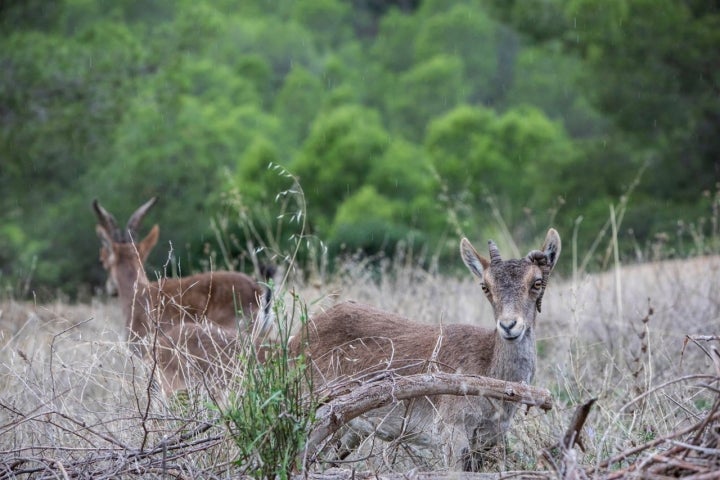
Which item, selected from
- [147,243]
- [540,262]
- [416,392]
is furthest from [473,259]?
[147,243]

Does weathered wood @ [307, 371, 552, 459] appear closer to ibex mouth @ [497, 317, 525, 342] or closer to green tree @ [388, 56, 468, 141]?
ibex mouth @ [497, 317, 525, 342]

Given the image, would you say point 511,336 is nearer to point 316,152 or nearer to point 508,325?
point 508,325

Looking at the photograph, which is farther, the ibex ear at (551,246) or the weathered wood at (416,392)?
the ibex ear at (551,246)

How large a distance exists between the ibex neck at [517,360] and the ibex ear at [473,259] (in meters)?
0.52

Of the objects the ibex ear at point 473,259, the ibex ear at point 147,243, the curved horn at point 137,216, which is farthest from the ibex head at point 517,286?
the ibex ear at point 147,243

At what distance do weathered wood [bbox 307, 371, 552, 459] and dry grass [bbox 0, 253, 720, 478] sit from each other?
0.94ft

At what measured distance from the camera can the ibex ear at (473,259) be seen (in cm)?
635

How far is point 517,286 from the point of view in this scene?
19.5 ft

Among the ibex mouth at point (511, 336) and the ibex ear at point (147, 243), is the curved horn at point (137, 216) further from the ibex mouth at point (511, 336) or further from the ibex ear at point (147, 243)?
the ibex mouth at point (511, 336)

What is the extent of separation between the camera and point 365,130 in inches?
1656

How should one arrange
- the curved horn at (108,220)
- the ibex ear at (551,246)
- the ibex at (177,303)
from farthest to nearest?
the curved horn at (108,220)
the ibex at (177,303)
the ibex ear at (551,246)

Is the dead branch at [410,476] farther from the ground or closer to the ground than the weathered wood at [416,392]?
closer to the ground

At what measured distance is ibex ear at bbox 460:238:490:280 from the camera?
6352 mm

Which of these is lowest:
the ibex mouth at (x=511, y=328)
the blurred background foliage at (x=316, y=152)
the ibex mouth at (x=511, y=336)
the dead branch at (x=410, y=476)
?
the blurred background foliage at (x=316, y=152)
